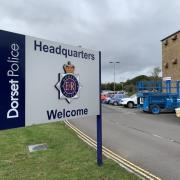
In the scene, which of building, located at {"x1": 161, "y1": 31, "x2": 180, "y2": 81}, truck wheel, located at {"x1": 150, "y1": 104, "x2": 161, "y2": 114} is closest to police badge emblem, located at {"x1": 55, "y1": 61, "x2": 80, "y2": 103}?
truck wheel, located at {"x1": 150, "y1": 104, "x2": 161, "y2": 114}

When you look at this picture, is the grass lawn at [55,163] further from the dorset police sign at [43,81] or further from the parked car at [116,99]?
Answer: the parked car at [116,99]

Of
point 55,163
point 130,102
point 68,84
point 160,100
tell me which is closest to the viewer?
point 68,84

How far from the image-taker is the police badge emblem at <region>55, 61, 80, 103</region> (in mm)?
7371

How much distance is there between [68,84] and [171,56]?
131ft

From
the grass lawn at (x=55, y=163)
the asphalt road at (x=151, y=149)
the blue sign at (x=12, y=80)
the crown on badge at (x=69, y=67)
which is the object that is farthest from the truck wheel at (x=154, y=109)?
the blue sign at (x=12, y=80)

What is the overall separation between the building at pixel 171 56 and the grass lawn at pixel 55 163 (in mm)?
34287

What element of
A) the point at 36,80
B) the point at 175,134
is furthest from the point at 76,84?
the point at 175,134

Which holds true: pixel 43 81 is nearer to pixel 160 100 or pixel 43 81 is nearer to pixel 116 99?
pixel 160 100

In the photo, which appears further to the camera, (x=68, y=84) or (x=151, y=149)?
(x=151, y=149)

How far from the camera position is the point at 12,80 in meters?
6.24

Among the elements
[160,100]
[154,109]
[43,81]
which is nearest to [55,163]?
[43,81]

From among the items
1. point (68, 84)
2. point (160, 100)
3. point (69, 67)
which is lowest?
point (160, 100)

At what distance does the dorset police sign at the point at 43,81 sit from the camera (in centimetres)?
616

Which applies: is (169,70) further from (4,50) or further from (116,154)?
(4,50)
